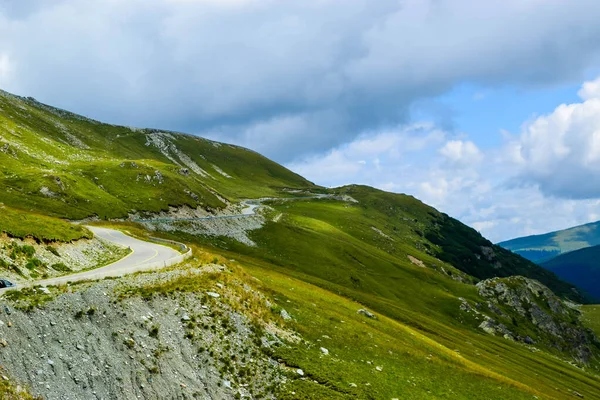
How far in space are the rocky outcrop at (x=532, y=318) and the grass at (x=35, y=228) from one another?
112 meters

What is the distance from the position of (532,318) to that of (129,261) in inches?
5722

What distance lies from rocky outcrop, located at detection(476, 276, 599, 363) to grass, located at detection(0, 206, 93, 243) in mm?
112361

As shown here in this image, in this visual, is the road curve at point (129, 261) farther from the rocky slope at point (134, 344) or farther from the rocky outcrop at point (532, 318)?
the rocky outcrop at point (532, 318)

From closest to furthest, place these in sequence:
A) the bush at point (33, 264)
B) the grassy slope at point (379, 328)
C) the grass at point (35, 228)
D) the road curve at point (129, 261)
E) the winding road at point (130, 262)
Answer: the winding road at point (130, 262)
the road curve at point (129, 261)
the grassy slope at point (379, 328)
the bush at point (33, 264)
the grass at point (35, 228)

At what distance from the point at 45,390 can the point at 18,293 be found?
7335 mm

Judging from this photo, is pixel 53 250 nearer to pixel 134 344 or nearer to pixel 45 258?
pixel 45 258

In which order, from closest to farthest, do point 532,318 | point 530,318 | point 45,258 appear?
point 45,258 < point 530,318 < point 532,318

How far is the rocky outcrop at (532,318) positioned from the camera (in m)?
128

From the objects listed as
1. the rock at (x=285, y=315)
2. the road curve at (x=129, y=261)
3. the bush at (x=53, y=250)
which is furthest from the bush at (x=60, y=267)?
the rock at (x=285, y=315)

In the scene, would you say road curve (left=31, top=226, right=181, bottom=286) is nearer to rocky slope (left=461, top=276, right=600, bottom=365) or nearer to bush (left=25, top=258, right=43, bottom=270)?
bush (left=25, top=258, right=43, bottom=270)

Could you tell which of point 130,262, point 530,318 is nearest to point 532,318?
point 530,318

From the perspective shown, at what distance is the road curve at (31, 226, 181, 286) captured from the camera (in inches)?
1196

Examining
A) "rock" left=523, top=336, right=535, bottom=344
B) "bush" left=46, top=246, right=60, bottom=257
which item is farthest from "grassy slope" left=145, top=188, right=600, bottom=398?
"bush" left=46, top=246, right=60, bottom=257

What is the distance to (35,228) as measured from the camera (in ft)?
133
